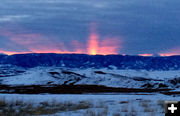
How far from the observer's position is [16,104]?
53.9 ft

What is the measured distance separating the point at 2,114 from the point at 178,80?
63990 mm

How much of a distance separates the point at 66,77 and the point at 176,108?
74448mm

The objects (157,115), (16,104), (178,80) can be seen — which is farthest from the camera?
(178,80)

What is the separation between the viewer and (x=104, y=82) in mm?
71375

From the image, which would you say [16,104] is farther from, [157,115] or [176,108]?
[176,108]

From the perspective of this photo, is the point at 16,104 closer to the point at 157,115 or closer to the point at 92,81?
the point at 157,115

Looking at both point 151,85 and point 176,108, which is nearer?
point 176,108

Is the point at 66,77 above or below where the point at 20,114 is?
above

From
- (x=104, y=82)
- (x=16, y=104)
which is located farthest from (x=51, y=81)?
(x=16, y=104)

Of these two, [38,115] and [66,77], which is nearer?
[38,115]

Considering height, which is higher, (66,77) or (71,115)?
(66,77)

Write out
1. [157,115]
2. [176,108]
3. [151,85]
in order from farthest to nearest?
[151,85] → [157,115] → [176,108]

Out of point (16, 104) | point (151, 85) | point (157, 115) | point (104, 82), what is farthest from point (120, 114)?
point (104, 82)

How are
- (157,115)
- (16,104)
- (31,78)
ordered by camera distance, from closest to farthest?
1. (157,115)
2. (16,104)
3. (31,78)
